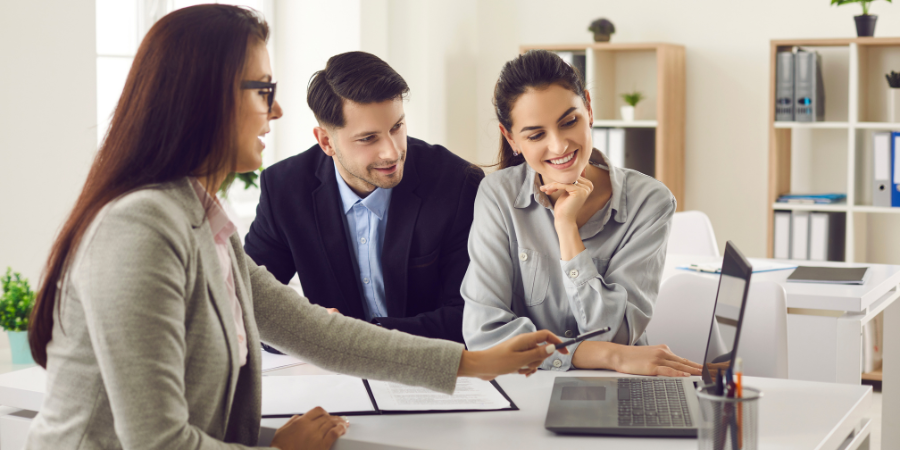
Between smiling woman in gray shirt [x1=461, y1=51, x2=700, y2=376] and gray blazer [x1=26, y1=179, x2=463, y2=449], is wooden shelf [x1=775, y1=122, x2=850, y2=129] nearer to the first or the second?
smiling woman in gray shirt [x1=461, y1=51, x2=700, y2=376]

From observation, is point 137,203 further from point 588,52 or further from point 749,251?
point 749,251

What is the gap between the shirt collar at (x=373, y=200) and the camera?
2111mm

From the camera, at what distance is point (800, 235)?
13.0 feet

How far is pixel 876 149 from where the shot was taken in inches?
148

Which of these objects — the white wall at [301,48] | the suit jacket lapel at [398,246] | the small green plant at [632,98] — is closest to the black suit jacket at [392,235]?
the suit jacket lapel at [398,246]

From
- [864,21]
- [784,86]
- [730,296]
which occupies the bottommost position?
[730,296]

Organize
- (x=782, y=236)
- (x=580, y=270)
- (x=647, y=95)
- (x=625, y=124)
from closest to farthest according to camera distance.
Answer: (x=580, y=270)
(x=782, y=236)
(x=625, y=124)
(x=647, y=95)

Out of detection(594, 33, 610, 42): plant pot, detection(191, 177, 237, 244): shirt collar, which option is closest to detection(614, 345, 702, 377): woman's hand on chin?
detection(191, 177, 237, 244): shirt collar

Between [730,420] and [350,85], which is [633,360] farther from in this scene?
[350,85]

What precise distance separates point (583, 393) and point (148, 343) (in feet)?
2.35

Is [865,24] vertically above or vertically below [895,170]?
above

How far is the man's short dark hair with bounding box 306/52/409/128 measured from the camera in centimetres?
200

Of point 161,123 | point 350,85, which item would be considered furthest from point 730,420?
point 350,85

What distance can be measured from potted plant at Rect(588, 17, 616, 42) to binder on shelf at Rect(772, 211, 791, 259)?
127 centimetres
